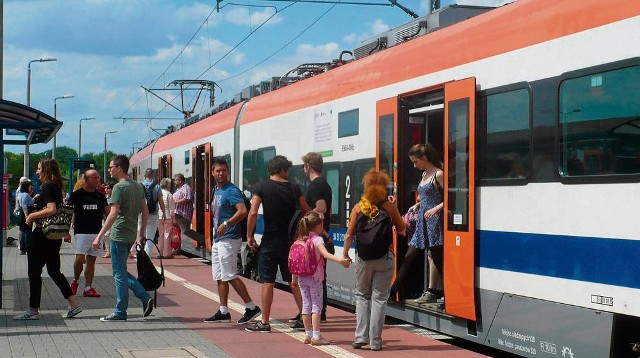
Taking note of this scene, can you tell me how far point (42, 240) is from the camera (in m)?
10.4

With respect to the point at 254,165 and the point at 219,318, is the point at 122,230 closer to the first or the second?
the point at 219,318

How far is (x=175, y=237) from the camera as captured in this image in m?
20.3

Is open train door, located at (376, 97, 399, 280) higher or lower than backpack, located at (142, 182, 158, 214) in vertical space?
higher

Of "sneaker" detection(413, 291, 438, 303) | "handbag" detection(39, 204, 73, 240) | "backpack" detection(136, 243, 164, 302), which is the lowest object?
"sneaker" detection(413, 291, 438, 303)

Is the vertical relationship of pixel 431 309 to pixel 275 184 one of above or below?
below

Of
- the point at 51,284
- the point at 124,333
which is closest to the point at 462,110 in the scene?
the point at 124,333

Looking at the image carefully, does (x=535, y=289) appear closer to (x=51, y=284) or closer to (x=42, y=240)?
(x=42, y=240)

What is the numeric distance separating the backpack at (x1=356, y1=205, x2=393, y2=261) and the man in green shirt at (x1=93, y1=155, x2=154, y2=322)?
2.96m

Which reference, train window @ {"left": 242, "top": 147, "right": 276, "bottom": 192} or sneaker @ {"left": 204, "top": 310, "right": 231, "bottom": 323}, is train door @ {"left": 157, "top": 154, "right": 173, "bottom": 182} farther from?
sneaker @ {"left": 204, "top": 310, "right": 231, "bottom": 323}

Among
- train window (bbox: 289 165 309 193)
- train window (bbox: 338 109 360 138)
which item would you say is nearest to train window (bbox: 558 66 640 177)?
train window (bbox: 338 109 360 138)

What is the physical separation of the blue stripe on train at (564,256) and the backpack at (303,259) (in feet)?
5.14

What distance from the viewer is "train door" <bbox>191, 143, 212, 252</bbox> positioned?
63.2ft

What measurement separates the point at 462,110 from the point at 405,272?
202cm

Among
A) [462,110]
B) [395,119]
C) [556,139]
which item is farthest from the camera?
Result: [395,119]
